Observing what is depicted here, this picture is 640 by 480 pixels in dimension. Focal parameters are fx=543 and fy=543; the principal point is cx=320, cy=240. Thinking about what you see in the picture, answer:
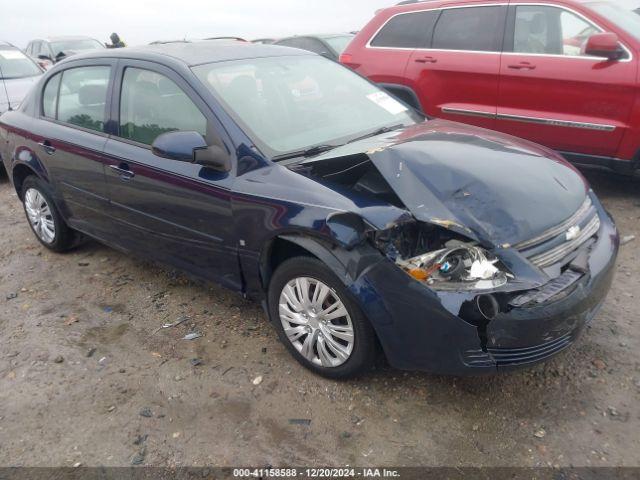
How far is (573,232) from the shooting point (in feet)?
8.54

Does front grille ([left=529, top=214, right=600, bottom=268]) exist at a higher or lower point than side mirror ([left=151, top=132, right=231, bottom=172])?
lower

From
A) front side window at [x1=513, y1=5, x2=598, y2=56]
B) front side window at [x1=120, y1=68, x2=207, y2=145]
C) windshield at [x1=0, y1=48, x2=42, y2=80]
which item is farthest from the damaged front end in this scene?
windshield at [x1=0, y1=48, x2=42, y2=80]

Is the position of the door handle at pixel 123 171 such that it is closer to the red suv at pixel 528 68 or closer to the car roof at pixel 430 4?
the red suv at pixel 528 68

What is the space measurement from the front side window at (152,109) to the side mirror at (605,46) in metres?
3.37

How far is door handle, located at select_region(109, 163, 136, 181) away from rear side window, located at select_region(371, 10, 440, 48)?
358 cm

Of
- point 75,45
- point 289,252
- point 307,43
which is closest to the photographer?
point 289,252

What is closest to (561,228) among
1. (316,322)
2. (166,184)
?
(316,322)

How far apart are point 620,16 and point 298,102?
3493 millimetres

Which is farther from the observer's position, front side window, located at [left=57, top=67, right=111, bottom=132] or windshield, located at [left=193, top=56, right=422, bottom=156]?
front side window, located at [left=57, top=67, right=111, bottom=132]

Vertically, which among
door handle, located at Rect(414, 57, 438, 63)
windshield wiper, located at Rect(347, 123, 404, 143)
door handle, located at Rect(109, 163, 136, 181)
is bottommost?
door handle, located at Rect(109, 163, 136, 181)

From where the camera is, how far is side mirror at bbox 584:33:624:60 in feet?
14.5

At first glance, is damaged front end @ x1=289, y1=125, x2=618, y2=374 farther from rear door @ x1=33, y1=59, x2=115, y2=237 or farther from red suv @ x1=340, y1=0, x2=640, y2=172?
red suv @ x1=340, y1=0, x2=640, y2=172

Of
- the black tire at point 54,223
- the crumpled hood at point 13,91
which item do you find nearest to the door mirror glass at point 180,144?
the black tire at point 54,223

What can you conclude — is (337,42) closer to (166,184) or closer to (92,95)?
(92,95)
